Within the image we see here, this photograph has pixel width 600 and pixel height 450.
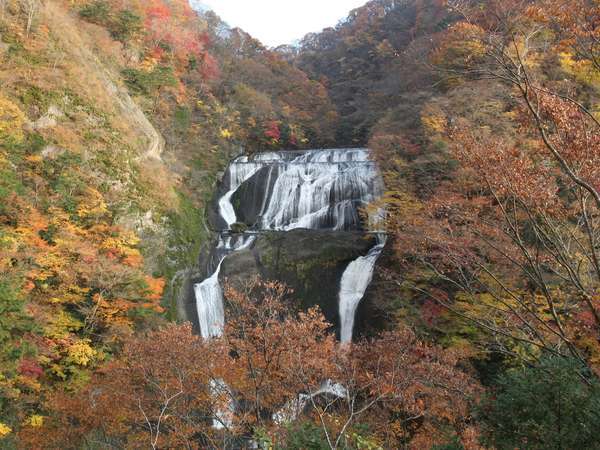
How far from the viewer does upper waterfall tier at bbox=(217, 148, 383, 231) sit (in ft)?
64.8

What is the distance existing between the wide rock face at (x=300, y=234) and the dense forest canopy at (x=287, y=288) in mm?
1000

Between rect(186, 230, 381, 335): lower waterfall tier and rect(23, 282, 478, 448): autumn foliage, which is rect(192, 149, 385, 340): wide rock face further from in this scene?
rect(23, 282, 478, 448): autumn foliage

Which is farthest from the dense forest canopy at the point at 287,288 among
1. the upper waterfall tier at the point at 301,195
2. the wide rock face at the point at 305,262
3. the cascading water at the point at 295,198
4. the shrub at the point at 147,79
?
the upper waterfall tier at the point at 301,195

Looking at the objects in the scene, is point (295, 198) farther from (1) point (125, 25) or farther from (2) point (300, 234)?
(1) point (125, 25)

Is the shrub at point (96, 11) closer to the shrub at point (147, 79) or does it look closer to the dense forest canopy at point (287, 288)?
the dense forest canopy at point (287, 288)

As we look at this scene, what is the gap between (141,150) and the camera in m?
17.2

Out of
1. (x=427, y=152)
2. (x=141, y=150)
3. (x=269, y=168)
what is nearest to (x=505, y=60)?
(x=427, y=152)

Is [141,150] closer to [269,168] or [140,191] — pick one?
[140,191]

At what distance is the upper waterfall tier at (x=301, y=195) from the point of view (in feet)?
64.8

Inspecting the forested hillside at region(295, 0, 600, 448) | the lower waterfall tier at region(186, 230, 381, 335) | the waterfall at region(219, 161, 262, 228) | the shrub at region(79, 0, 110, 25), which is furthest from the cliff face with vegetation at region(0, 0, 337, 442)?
the forested hillside at region(295, 0, 600, 448)

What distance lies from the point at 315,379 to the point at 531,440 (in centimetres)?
628

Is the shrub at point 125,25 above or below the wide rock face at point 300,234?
above

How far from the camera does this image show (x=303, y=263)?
1620 cm

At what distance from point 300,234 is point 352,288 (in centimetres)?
356
